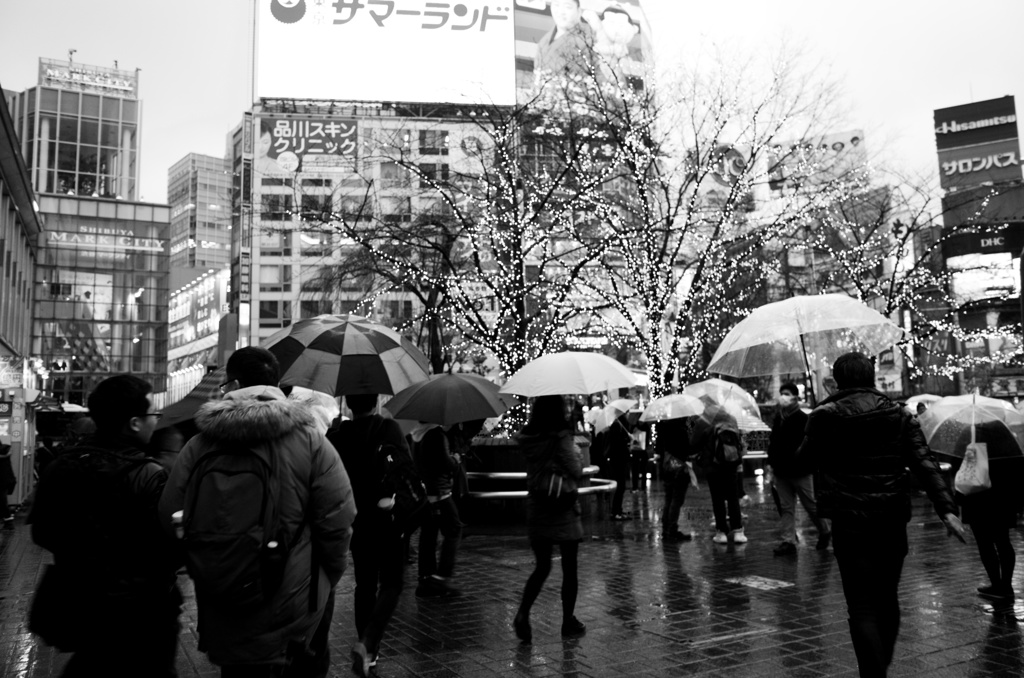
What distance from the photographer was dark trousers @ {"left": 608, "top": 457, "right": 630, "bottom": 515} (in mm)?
13961

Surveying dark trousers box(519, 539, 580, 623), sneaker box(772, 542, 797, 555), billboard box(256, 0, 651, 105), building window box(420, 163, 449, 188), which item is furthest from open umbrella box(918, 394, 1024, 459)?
billboard box(256, 0, 651, 105)

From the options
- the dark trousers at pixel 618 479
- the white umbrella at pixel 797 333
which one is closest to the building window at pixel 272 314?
the dark trousers at pixel 618 479

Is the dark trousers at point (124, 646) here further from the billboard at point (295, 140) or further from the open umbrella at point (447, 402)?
the billboard at point (295, 140)

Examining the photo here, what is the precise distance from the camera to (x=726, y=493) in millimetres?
10711

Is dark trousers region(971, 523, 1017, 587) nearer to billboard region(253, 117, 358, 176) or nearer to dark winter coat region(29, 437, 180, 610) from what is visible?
dark winter coat region(29, 437, 180, 610)

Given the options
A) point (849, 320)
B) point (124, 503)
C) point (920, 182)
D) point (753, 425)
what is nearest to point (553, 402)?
point (849, 320)

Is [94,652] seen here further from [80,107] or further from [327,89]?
[80,107]

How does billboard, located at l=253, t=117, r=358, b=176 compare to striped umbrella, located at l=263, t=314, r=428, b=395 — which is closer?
striped umbrella, located at l=263, t=314, r=428, b=395

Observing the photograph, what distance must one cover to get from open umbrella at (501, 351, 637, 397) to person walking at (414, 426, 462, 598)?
0.87 m

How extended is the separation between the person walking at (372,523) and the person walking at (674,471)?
21.6ft

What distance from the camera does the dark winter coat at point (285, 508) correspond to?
3385 millimetres

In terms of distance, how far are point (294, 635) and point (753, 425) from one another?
1021cm

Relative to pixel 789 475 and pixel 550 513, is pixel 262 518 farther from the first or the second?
pixel 789 475

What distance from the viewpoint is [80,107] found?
78500 mm
